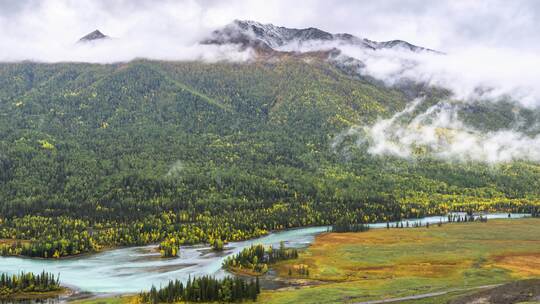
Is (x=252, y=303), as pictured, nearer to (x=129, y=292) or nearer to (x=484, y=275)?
(x=129, y=292)

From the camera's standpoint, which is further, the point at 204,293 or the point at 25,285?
the point at 25,285

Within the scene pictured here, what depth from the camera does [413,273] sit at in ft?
655

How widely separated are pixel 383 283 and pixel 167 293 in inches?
2652

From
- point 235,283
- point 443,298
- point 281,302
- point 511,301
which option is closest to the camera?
point 511,301

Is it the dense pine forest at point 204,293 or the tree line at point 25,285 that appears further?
the tree line at point 25,285

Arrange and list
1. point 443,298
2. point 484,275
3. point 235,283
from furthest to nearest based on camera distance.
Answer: point 484,275
point 235,283
point 443,298

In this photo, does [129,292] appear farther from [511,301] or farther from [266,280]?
[511,301]

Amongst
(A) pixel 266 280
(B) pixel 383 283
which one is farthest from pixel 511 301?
(A) pixel 266 280

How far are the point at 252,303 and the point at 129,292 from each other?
145ft

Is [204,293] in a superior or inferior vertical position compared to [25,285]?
inferior

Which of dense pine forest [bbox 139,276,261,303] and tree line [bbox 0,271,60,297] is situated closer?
dense pine forest [bbox 139,276,261,303]

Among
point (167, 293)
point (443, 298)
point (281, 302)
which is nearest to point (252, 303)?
point (281, 302)

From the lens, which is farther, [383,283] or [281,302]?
[383,283]

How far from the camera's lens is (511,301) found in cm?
12925
